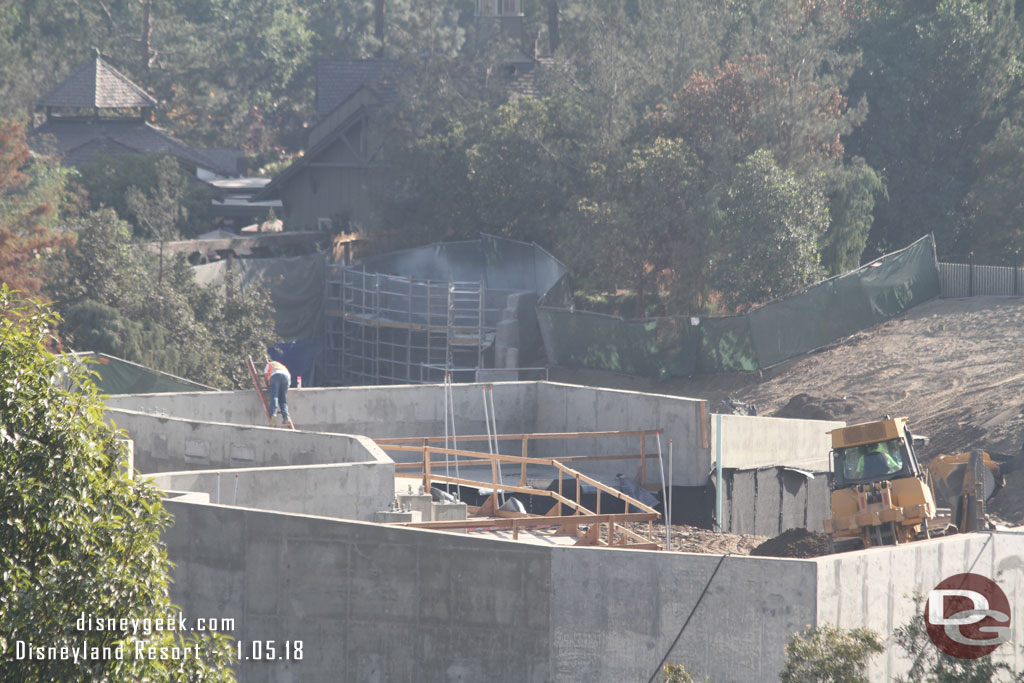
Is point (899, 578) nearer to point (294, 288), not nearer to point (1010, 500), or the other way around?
point (1010, 500)

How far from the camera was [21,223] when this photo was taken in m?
33.6

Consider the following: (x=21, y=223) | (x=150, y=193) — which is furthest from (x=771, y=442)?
(x=150, y=193)

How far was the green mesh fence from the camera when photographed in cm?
3316

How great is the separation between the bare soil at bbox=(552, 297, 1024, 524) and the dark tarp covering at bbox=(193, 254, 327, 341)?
379 inches

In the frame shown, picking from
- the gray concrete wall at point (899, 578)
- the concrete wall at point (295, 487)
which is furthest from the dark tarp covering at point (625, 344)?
the gray concrete wall at point (899, 578)

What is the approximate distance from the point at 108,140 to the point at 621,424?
3413 centimetres

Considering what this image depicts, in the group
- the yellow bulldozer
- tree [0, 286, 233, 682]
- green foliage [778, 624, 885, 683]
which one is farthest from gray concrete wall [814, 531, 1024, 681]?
tree [0, 286, 233, 682]

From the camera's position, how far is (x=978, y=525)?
720 inches

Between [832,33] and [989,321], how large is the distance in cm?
1178

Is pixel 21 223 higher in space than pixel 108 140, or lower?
lower

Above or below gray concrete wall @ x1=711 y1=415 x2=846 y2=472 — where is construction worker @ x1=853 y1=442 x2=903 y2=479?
below

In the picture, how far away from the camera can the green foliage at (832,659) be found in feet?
35.3

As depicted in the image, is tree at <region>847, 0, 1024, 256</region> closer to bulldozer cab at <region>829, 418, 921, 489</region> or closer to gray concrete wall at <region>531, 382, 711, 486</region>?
gray concrete wall at <region>531, 382, 711, 486</region>

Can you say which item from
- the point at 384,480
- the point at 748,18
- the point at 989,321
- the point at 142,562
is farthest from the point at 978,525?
the point at 748,18
